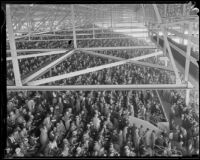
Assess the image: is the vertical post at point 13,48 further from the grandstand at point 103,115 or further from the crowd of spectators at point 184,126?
the crowd of spectators at point 184,126

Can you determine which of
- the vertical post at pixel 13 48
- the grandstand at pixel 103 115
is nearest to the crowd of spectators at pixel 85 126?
the grandstand at pixel 103 115

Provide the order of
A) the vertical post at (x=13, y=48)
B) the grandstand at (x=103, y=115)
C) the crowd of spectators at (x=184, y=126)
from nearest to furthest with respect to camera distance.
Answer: the vertical post at (x=13, y=48) < the grandstand at (x=103, y=115) < the crowd of spectators at (x=184, y=126)

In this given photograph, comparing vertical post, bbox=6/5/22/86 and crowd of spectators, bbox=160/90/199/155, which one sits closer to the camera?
vertical post, bbox=6/5/22/86

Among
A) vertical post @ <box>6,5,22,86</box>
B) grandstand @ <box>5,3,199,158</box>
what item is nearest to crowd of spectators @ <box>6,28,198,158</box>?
grandstand @ <box>5,3,199,158</box>

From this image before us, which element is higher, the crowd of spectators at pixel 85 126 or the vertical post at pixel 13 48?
the vertical post at pixel 13 48

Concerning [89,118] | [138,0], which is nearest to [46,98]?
[89,118]

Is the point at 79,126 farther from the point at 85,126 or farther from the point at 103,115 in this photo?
the point at 103,115

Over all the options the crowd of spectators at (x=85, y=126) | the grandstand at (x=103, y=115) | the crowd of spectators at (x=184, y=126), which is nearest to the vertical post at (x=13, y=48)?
the grandstand at (x=103, y=115)

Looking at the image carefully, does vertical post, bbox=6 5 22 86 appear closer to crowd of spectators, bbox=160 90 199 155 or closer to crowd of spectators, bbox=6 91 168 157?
crowd of spectators, bbox=6 91 168 157

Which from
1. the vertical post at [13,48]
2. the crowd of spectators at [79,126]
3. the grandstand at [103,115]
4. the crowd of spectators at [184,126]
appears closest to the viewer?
the vertical post at [13,48]

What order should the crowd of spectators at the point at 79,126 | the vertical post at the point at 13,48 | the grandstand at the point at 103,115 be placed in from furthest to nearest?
the crowd of spectators at the point at 79,126
the grandstand at the point at 103,115
the vertical post at the point at 13,48

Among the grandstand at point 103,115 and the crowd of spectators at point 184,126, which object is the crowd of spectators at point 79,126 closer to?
the grandstand at point 103,115

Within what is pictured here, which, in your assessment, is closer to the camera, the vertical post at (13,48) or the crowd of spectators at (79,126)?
the vertical post at (13,48)

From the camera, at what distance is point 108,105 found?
6707 millimetres
